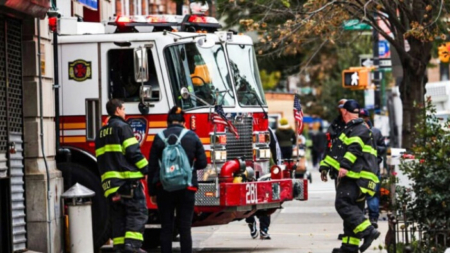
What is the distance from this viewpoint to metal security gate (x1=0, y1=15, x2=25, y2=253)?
13172 millimetres

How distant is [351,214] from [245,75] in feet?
9.68

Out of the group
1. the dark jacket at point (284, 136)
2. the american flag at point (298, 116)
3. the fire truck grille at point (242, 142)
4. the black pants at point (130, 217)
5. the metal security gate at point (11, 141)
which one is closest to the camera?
the black pants at point (130, 217)

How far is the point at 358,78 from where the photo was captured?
92.0 feet

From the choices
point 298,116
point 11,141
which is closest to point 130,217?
point 11,141

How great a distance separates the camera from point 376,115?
29.2m

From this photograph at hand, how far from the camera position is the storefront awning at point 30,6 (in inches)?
469

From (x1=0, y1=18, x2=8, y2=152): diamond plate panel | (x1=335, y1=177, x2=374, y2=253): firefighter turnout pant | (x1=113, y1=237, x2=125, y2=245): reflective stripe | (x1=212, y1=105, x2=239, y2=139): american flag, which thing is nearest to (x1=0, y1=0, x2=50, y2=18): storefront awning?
(x1=0, y1=18, x2=8, y2=152): diamond plate panel

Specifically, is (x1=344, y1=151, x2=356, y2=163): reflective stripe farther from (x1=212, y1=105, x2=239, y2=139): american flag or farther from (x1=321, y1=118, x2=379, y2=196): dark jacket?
(x1=212, y1=105, x2=239, y2=139): american flag

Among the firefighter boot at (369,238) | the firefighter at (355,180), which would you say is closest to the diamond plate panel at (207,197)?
the firefighter at (355,180)

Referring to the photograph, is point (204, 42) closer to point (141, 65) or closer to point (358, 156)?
point (141, 65)

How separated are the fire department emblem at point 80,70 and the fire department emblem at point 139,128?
2.60 ft

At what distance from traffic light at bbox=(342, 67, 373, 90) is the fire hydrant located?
14653mm

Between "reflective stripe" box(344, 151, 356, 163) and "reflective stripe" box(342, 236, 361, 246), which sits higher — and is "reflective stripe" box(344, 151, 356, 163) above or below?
above

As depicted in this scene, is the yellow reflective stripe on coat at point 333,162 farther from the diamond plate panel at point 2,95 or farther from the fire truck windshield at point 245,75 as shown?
the diamond plate panel at point 2,95
